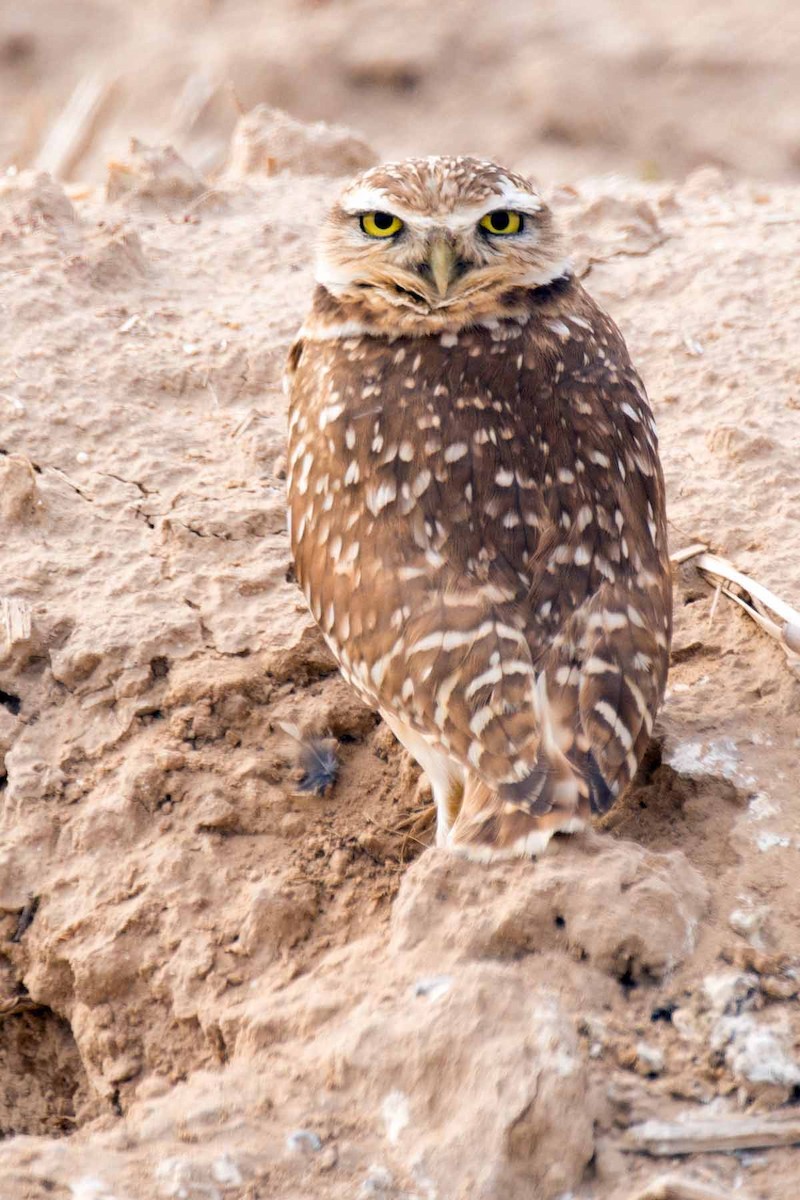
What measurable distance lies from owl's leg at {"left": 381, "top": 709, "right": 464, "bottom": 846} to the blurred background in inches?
288

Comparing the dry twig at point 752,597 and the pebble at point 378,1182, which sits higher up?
the dry twig at point 752,597

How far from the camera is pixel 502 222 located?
12.4 ft

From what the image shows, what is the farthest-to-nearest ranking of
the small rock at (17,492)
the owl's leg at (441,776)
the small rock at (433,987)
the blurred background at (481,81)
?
the blurred background at (481,81) → the small rock at (17,492) → the owl's leg at (441,776) → the small rock at (433,987)

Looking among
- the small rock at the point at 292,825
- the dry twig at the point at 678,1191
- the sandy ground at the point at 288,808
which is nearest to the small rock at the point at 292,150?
the sandy ground at the point at 288,808

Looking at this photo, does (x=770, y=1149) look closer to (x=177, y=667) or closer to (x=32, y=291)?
(x=177, y=667)

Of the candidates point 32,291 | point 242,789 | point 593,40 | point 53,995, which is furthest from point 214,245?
point 593,40

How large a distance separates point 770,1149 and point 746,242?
4.04 metres

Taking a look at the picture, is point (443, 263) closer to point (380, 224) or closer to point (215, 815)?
point (380, 224)

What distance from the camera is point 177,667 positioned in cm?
412

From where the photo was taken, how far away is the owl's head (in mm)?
3684

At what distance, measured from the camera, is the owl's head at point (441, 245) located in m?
3.68

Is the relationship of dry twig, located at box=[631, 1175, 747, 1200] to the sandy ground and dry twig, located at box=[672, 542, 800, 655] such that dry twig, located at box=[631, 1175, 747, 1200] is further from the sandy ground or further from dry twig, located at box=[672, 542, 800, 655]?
dry twig, located at box=[672, 542, 800, 655]

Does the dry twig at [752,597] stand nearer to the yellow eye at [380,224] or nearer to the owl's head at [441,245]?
the owl's head at [441,245]

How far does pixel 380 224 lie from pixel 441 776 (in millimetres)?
1512
